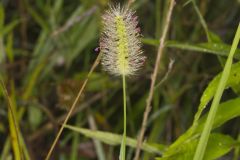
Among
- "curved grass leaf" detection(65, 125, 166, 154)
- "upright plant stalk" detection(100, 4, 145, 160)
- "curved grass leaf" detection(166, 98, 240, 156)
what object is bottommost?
"curved grass leaf" detection(65, 125, 166, 154)

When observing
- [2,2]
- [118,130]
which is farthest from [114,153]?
[2,2]

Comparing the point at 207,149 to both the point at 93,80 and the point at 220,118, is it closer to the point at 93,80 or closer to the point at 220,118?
the point at 220,118

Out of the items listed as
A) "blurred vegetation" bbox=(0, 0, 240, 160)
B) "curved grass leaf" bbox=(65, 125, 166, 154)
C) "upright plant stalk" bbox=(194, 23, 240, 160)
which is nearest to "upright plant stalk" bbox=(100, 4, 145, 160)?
"upright plant stalk" bbox=(194, 23, 240, 160)

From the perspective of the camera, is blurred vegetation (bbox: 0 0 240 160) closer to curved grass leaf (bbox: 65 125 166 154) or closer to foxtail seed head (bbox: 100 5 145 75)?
curved grass leaf (bbox: 65 125 166 154)

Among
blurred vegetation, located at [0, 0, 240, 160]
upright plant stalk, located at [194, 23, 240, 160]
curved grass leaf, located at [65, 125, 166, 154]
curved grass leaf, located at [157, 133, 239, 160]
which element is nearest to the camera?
upright plant stalk, located at [194, 23, 240, 160]

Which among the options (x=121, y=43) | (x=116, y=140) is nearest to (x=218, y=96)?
(x=121, y=43)

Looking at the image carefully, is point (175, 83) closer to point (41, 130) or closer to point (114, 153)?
point (114, 153)
